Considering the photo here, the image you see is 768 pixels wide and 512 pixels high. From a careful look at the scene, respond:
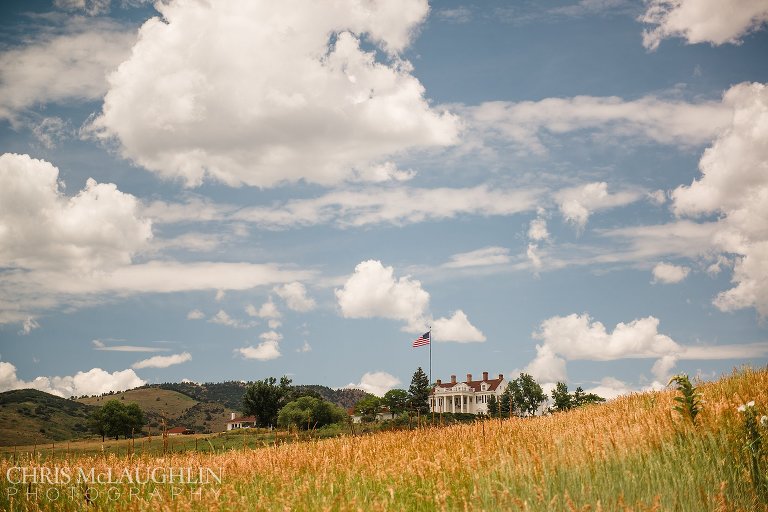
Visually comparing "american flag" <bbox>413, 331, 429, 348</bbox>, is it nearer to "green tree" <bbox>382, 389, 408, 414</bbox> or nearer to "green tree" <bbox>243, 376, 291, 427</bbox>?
"green tree" <bbox>382, 389, 408, 414</bbox>

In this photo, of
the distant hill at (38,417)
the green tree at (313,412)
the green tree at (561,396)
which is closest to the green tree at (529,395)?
the green tree at (561,396)

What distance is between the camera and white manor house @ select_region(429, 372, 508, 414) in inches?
4653

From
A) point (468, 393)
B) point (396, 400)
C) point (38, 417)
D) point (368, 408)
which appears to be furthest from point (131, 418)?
point (468, 393)

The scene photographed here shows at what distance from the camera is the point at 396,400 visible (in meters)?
87.2

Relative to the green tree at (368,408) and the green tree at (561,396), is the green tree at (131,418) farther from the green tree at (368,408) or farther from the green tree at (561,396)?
the green tree at (561,396)

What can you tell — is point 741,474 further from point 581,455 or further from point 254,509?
point 254,509

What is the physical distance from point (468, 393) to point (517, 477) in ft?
378

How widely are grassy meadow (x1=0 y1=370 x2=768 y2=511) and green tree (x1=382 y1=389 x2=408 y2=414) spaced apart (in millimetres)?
69577

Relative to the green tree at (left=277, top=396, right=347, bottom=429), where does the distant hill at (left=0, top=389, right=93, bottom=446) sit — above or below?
below

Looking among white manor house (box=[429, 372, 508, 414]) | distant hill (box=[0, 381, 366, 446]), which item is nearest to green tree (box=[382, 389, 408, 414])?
distant hill (box=[0, 381, 366, 446])

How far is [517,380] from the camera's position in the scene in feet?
341

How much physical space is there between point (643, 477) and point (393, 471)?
3.81 meters

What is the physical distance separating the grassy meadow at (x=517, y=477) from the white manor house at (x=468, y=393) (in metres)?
110

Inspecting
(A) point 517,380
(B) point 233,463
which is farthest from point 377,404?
(B) point 233,463
